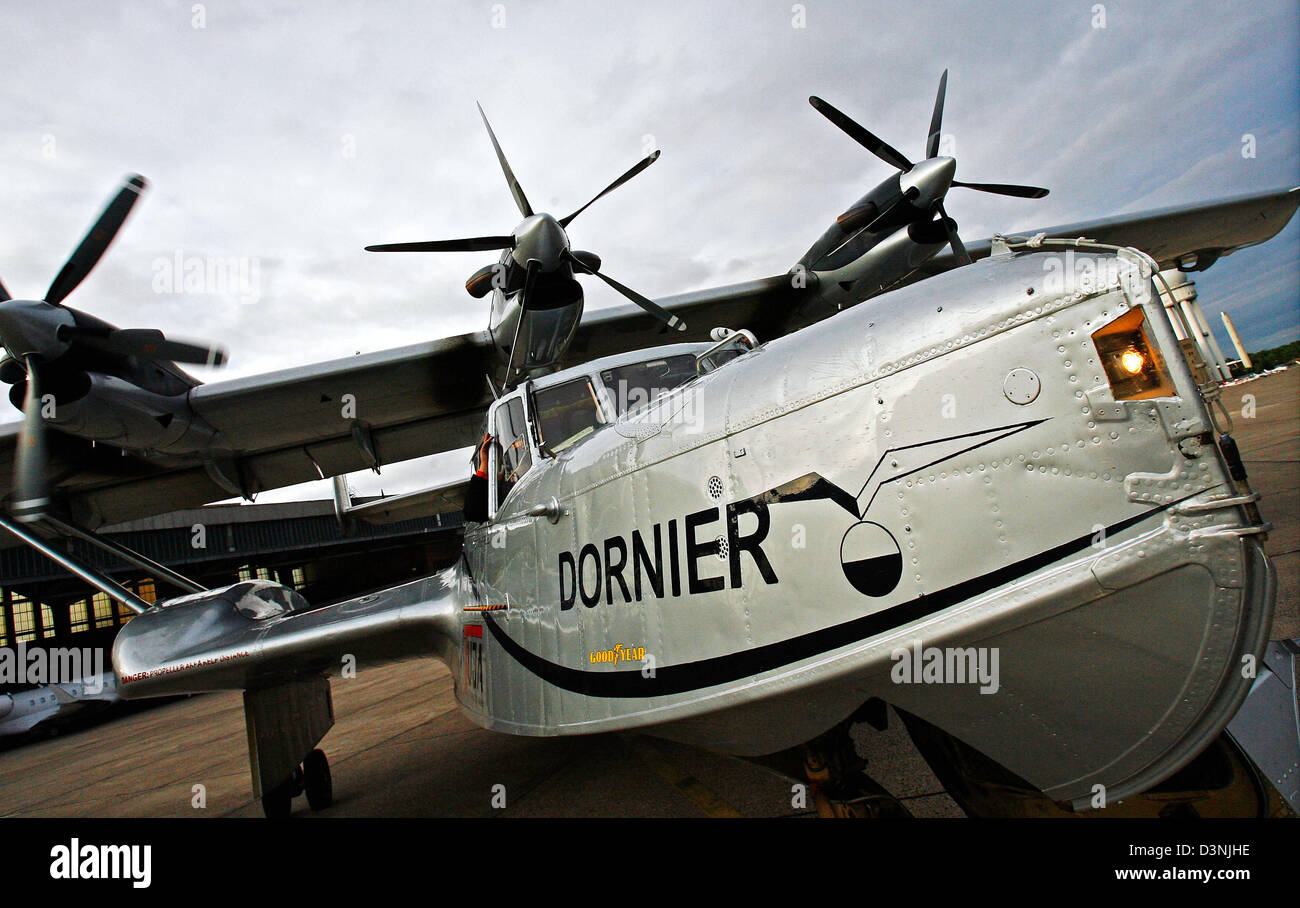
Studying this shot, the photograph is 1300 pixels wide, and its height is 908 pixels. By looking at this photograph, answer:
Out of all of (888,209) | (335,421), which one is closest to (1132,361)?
(888,209)

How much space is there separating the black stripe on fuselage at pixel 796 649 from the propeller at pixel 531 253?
548 cm

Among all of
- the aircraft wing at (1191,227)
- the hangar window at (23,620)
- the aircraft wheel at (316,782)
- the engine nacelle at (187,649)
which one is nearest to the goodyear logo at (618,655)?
the engine nacelle at (187,649)

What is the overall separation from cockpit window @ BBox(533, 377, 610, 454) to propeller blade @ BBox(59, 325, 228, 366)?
5490 millimetres

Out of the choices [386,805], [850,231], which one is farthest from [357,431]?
[850,231]

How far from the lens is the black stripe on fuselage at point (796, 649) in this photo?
1.96 meters

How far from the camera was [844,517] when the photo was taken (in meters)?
2.22

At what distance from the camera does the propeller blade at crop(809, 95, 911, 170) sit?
8.67 meters
